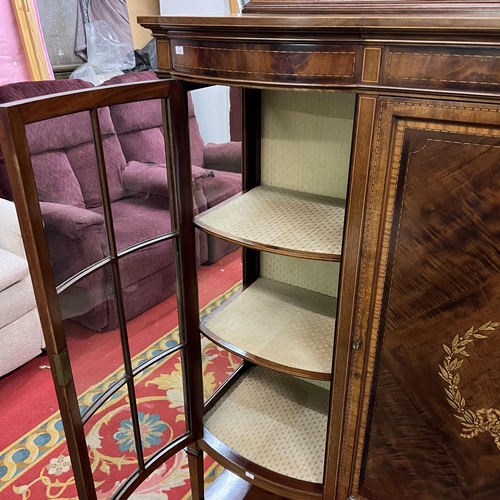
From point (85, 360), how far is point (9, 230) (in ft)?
3.46

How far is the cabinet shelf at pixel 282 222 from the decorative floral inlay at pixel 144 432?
522mm

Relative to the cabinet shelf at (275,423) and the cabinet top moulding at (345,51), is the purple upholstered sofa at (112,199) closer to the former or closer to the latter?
the cabinet top moulding at (345,51)

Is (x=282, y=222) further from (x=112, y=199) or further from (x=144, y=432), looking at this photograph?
(x=144, y=432)

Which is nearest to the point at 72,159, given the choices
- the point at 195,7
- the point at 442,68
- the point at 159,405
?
the point at 442,68

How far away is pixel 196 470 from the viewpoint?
1314 mm

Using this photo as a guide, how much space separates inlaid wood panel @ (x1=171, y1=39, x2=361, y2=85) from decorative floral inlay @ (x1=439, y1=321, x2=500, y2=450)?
18.6 inches

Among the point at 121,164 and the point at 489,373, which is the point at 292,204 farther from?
the point at 489,373

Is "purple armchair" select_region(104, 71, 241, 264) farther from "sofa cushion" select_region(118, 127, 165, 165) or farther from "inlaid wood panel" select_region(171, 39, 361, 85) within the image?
"inlaid wood panel" select_region(171, 39, 361, 85)

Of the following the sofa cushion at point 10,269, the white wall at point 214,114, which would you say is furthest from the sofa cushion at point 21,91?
the white wall at point 214,114

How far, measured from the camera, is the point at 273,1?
2.86ft

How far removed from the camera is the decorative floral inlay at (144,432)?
3.67 feet

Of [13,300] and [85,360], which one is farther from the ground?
[85,360]

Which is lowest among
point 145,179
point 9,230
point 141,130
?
point 9,230

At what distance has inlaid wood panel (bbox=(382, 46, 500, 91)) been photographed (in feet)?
2.05
